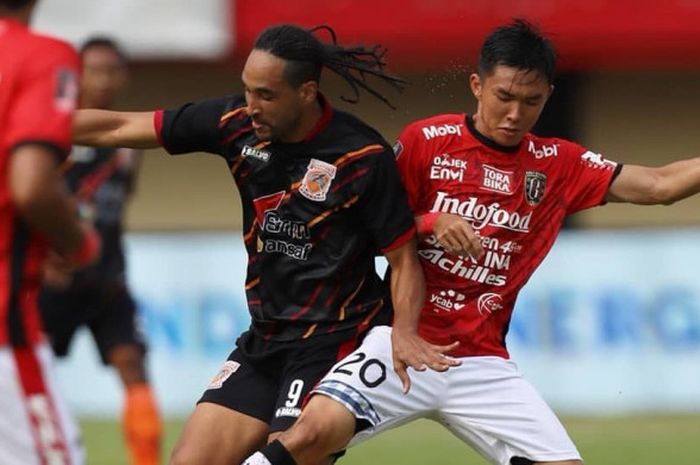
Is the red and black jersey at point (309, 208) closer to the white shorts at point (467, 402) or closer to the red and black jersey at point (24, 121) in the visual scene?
the white shorts at point (467, 402)

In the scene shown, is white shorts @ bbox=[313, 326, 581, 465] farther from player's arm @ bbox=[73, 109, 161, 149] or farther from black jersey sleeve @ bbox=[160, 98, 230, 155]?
player's arm @ bbox=[73, 109, 161, 149]

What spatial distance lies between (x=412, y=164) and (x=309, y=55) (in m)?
0.60

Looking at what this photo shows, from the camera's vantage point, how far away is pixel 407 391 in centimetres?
631

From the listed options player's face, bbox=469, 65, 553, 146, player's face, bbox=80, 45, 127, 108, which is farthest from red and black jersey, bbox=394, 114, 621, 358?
player's face, bbox=80, 45, 127, 108

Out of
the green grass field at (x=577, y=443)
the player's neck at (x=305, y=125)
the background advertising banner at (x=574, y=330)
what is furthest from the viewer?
the background advertising banner at (x=574, y=330)

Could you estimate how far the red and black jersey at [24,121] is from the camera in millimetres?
4586

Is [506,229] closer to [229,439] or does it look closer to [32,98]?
[229,439]

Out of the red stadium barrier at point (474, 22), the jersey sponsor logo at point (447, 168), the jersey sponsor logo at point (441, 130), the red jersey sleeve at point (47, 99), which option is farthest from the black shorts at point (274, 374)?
the red stadium barrier at point (474, 22)

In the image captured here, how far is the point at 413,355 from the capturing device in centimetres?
619

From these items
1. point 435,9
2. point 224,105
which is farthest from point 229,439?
point 435,9

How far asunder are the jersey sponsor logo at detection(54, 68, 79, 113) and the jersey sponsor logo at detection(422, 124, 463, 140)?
2.27m

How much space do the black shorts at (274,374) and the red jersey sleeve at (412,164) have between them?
1.92ft

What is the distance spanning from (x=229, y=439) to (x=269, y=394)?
0.82 ft

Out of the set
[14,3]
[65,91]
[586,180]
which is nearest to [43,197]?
[65,91]
